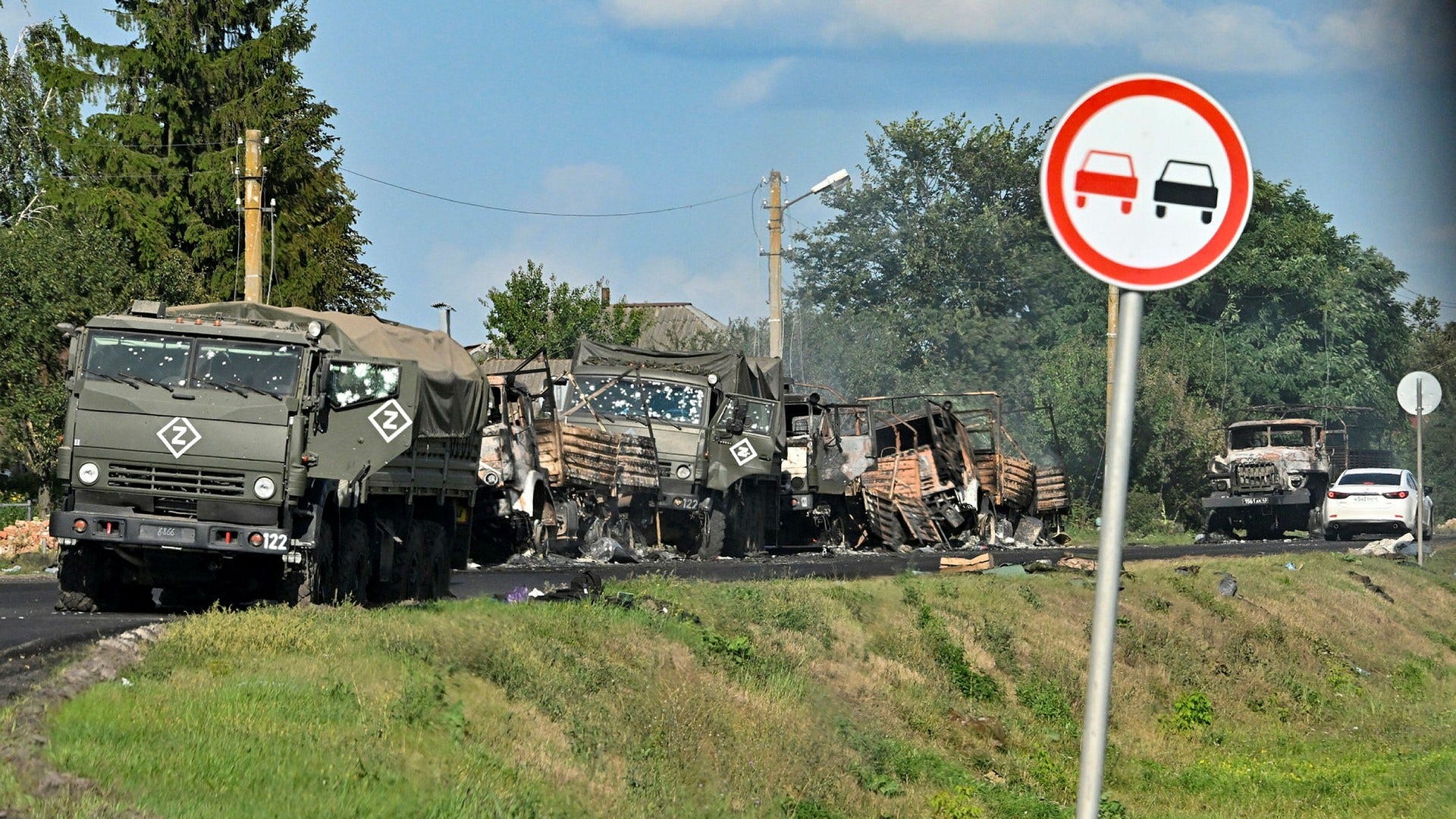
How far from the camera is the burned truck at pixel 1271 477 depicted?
4194 cm

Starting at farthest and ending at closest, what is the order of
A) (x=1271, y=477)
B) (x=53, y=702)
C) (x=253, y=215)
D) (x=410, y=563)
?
(x=1271, y=477) → (x=253, y=215) → (x=410, y=563) → (x=53, y=702)

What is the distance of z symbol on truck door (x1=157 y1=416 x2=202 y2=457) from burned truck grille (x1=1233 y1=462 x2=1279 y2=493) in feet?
109

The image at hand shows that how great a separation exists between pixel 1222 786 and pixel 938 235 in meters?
53.7

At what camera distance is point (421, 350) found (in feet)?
62.5

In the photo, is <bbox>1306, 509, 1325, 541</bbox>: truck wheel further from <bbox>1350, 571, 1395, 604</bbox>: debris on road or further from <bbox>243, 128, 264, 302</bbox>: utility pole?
<bbox>243, 128, 264, 302</bbox>: utility pole

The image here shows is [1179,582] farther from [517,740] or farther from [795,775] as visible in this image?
[517,740]

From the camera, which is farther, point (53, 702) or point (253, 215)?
point (253, 215)

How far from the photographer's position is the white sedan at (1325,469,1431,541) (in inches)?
1480

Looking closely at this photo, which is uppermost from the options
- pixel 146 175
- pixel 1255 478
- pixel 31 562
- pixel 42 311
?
pixel 146 175

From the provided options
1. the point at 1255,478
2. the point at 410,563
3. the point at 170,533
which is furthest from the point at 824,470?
the point at 170,533

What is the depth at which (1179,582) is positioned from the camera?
19984 millimetres

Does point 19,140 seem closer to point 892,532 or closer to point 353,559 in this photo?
point 892,532

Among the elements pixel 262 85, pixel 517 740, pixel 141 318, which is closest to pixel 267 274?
pixel 262 85

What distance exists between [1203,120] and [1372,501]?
35530 millimetres
